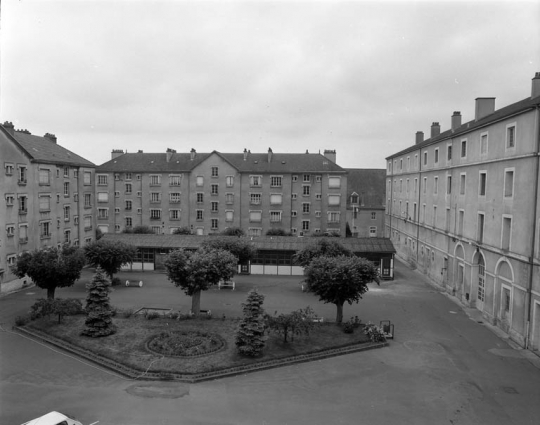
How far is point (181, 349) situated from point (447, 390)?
14.2m

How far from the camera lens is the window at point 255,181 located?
6294 cm

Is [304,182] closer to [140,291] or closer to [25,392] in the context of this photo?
[140,291]

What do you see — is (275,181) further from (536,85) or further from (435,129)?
(536,85)

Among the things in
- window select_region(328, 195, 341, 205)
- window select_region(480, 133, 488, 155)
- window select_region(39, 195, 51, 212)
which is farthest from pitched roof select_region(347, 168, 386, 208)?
window select_region(39, 195, 51, 212)

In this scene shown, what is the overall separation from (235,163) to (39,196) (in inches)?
1125

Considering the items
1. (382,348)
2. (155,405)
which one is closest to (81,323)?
(155,405)

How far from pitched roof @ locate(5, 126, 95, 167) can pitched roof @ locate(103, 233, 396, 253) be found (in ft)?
34.9

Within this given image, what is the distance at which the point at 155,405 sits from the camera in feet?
60.8

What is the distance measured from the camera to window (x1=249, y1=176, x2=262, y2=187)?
6294 cm

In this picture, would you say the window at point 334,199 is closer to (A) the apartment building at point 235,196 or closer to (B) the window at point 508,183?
(A) the apartment building at point 235,196

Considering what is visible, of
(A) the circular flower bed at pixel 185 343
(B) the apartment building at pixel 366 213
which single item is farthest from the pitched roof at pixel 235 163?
(A) the circular flower bed at pixel 185 343

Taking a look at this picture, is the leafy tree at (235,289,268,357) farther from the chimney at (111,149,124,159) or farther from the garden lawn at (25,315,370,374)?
the chimney at (111,149,124,159)

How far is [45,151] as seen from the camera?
48062 mm

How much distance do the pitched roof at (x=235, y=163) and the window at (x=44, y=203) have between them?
18976mm
